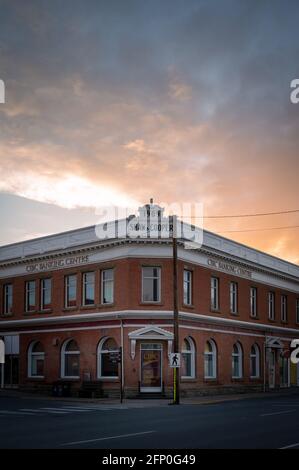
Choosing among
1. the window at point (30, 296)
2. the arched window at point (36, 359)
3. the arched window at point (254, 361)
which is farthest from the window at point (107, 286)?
the arched window at point (254, 361)

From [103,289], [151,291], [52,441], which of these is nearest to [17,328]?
[103,289]

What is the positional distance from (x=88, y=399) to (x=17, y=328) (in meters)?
11.0

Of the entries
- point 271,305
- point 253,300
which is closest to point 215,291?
point 253,300

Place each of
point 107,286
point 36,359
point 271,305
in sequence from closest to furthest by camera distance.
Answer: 1. point 107,286
2. point 36,359
3. point 271,305

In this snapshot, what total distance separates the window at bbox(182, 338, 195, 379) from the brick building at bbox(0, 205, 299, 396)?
0.06 metres

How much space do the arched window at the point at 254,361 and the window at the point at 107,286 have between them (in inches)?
550

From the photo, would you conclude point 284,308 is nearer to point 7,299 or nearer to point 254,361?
point 254,361

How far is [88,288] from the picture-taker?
136 feet

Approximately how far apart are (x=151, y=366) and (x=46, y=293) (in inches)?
396

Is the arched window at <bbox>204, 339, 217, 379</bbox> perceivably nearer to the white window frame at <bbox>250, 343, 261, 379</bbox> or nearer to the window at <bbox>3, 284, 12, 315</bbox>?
the white window frame at <bbox>250, 343, 261, 379</bbox>

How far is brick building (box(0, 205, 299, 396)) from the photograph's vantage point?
126 ft

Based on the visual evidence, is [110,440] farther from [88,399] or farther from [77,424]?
[88,399]

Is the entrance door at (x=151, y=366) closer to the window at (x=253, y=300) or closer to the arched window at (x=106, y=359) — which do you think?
the arched window at (x=106, y=359)

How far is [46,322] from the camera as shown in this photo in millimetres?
43219
